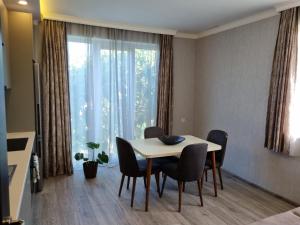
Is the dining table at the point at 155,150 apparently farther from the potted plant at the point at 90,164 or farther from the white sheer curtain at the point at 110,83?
the white sheer curtain at the point at 110,83

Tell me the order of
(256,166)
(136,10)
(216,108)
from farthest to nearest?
(216,108), (256,166), (136,10)

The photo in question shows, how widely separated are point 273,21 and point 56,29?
319 cm

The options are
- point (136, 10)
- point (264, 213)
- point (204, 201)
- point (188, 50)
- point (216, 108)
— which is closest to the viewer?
point (264, 213)

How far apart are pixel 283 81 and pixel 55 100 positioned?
3.29 metres

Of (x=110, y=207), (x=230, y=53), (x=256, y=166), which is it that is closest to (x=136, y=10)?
(x=230, y=53)

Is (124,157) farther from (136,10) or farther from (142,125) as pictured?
(136,10)

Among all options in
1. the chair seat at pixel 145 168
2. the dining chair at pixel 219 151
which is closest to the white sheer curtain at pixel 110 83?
the chair seat at pixel 145 168

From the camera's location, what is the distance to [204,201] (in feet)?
10.5

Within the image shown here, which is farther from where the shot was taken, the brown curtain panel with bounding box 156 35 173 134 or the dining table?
the brown curtain panel with bounding box 156 35 173 134

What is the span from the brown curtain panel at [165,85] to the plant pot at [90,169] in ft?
4.87

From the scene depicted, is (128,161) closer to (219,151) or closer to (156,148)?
(156,148)

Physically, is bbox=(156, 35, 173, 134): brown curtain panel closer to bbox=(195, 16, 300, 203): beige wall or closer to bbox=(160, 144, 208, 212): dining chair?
bbox=(195, 16, 300, 203): beige wall

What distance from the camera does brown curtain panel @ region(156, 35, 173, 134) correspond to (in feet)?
15.1

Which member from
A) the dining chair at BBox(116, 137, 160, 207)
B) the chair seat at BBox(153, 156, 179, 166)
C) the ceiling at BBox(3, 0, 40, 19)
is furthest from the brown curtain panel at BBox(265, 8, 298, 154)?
the ceiling at BBox(3, 0, 40, 19)
